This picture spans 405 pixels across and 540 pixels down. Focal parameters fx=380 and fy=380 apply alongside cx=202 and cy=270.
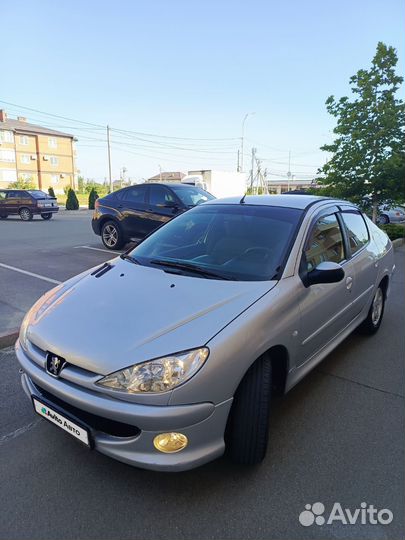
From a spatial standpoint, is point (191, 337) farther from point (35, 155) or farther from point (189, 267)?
point (35, 155)

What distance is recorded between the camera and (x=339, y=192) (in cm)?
1185

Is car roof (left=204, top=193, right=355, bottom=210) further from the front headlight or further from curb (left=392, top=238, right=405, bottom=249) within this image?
curb (left=392, top=238, right=405, bottom=249)

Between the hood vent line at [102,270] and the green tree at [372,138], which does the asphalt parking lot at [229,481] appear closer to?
the hood vent line at [102,270]

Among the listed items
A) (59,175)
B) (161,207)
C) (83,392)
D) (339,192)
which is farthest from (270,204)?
(59,175)

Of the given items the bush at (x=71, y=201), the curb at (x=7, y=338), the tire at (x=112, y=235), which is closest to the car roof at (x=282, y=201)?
the curb at (x=7, y=338)

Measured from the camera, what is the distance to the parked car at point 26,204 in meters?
19.7

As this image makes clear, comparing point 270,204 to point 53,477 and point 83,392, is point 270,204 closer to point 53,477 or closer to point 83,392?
point 83,392

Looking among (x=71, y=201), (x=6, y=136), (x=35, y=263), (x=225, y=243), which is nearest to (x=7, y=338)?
(x=225, y=243)

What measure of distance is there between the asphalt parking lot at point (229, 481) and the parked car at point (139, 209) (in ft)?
18.4

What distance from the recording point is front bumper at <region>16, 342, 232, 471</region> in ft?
5.93

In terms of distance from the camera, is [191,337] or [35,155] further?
[35,155]

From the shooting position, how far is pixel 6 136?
5056cm

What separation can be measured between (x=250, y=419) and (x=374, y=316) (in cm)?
285

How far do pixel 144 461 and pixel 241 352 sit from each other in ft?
2.34
